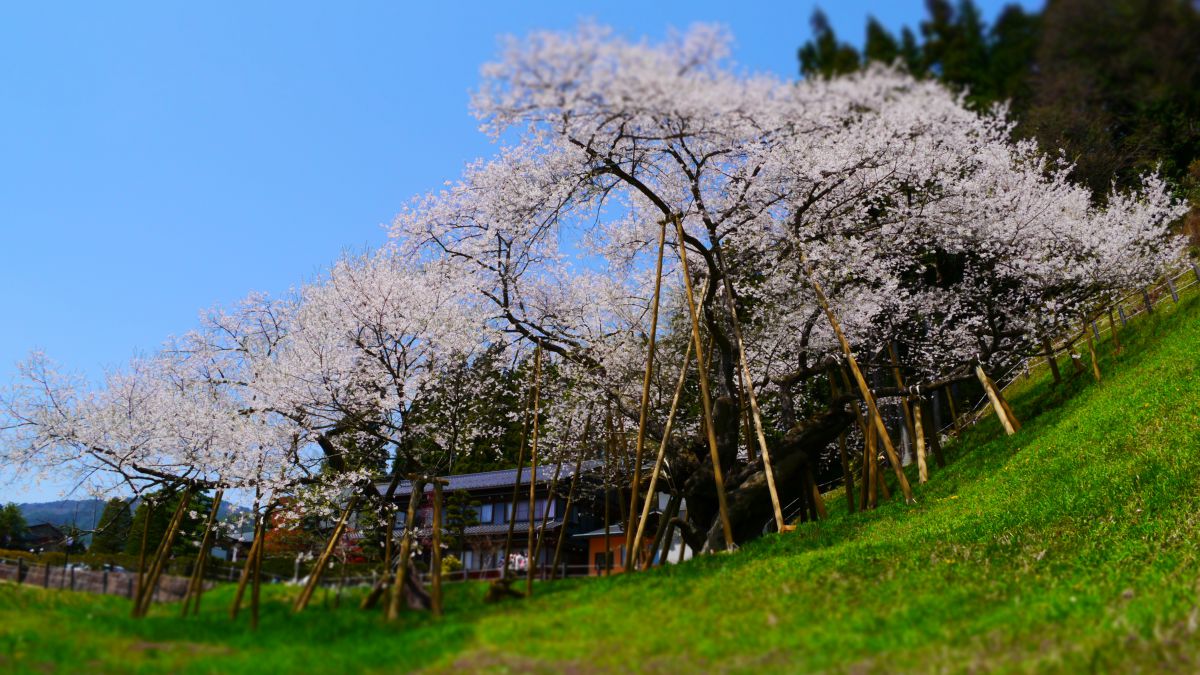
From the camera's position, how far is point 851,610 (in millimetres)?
10477

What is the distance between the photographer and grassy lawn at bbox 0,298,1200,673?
8.60 meters

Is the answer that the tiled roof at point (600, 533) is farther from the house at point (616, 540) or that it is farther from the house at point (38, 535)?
the house at point (38, 535)

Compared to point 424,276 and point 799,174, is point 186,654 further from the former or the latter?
point 799,174

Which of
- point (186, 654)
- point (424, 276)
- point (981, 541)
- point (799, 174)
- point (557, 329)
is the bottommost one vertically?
point (186, 654)

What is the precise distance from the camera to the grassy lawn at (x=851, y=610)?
8.60 metres

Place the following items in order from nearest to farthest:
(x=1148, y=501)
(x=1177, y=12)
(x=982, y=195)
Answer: (x=1148, y=501), (x=1177, y=12), (x=982, y=195)

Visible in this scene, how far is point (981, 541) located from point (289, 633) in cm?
1149

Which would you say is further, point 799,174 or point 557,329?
point 557,329

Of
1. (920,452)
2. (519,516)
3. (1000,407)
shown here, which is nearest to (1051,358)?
(1000,407)

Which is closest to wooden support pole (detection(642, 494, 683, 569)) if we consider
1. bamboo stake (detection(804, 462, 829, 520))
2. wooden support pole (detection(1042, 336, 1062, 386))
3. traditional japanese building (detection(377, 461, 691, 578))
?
bamboo stake (detection(804, 462, 829, 520))

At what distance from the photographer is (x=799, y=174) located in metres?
20.4

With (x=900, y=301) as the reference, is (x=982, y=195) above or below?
above

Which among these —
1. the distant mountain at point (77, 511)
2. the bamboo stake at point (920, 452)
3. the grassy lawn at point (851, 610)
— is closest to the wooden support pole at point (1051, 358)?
the bamboo stake at point (920, 452)

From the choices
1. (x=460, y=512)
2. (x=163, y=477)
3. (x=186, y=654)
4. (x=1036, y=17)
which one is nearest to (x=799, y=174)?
(x=1036, y=17)
